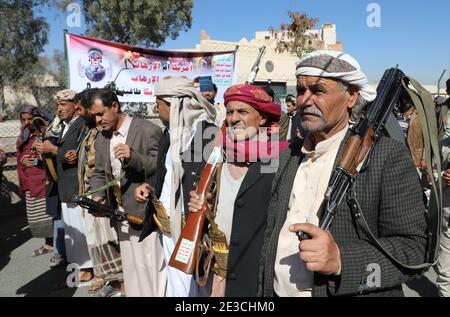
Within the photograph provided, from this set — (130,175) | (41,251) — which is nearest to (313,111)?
(130,175)

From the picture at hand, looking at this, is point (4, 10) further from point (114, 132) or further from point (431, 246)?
point (431, 246)

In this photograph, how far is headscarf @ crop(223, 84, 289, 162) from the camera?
81.8 inches

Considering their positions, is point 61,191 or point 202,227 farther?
point 61,191

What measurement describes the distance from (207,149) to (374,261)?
1.47m

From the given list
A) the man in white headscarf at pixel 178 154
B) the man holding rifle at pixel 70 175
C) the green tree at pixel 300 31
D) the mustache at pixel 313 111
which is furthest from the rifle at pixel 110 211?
the green tree at pixel 300 31

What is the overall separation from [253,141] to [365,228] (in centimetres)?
94

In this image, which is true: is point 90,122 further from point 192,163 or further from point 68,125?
point 192,163

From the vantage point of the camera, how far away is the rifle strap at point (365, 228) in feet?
4.22

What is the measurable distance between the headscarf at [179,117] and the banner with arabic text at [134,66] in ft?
10.5

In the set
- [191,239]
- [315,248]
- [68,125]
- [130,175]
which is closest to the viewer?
[315,248]

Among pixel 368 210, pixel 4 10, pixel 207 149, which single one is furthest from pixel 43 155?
pixel 4 10

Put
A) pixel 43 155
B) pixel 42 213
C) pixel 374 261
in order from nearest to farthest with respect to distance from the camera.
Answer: pixel 374 261, pixel 43 155, pixel 42 213

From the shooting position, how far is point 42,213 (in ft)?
15.9

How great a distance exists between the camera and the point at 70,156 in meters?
3.86
